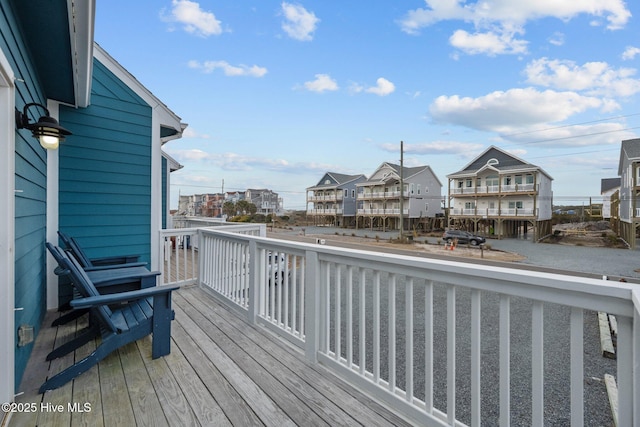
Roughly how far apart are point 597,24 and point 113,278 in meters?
16.9

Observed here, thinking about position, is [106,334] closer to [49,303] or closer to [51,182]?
[49,303]

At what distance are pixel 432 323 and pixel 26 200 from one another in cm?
287

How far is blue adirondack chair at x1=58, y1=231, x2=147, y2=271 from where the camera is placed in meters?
2.92

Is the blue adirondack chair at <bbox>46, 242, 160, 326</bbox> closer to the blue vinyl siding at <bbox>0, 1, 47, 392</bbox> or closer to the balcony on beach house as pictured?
the blue vinyl siding at <bbox>0, 1, 47, 392</bbox>

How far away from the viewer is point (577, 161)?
92.7 ft

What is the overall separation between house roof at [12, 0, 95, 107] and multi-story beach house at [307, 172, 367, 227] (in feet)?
100

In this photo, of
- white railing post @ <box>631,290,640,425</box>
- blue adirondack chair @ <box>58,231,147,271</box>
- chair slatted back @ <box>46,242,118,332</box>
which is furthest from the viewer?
blue adirondack chair @ <box>58,231,147,271</box>

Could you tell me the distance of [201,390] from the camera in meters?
1.80

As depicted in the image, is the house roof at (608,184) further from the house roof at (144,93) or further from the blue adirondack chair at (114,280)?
the blue adirondack chair at (114,280)

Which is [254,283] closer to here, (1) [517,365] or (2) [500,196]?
(1) [517,365]

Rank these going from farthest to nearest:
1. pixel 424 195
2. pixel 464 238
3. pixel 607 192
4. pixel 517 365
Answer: pixel 607 192 → pixel 424 195 → pixel 464 238 → pixel 517 365

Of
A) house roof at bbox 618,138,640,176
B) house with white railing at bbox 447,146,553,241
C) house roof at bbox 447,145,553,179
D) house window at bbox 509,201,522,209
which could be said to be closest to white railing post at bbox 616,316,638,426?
house roof at bbox 618,138,640,176

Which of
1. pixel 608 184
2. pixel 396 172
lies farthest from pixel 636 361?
pixel 608 184

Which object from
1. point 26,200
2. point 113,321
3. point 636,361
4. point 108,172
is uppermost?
point 108,172
